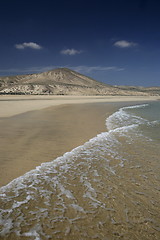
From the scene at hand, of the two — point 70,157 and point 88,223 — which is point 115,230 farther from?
point 70,157

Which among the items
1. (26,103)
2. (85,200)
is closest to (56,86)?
(26,103)

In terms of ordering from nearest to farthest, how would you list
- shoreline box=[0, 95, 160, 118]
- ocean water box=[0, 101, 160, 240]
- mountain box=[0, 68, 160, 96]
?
1. ocean water box=[0, 101, 160, 240]
2. shoreline box=[0, 95, 160, 118]
3. mountain box=[0, 68, 160, 96]

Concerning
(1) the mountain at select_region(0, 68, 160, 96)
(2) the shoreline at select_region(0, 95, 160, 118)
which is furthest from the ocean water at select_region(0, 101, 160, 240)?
(1) the mountain at select_region(0, 68, 160, 96)

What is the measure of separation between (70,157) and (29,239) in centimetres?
307

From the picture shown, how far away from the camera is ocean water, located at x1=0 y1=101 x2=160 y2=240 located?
2.66 metres

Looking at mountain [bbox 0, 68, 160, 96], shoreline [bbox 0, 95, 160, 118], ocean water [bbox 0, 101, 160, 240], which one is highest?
mountain [bbox 0, 68, 160, 96]

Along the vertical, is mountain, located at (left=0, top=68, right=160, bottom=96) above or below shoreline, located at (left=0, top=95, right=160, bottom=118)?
above

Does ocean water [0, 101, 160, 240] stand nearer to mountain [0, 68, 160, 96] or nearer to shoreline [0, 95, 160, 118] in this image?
shoreline [0, 95, 160, 118]

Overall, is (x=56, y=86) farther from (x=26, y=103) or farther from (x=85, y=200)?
(x=85, y=200)

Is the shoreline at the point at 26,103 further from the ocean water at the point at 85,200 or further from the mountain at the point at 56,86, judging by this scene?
the mountain at the point at 56,86

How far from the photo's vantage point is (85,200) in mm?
3389

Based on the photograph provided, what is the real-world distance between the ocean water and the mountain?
78.8 meters

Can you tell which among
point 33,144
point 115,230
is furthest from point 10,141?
point 115,230

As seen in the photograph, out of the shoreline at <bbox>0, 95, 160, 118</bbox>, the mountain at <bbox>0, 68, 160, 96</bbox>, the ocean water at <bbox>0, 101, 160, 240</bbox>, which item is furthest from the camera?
the mountain at <bbox>0, 68, 160, 96</bbox>
